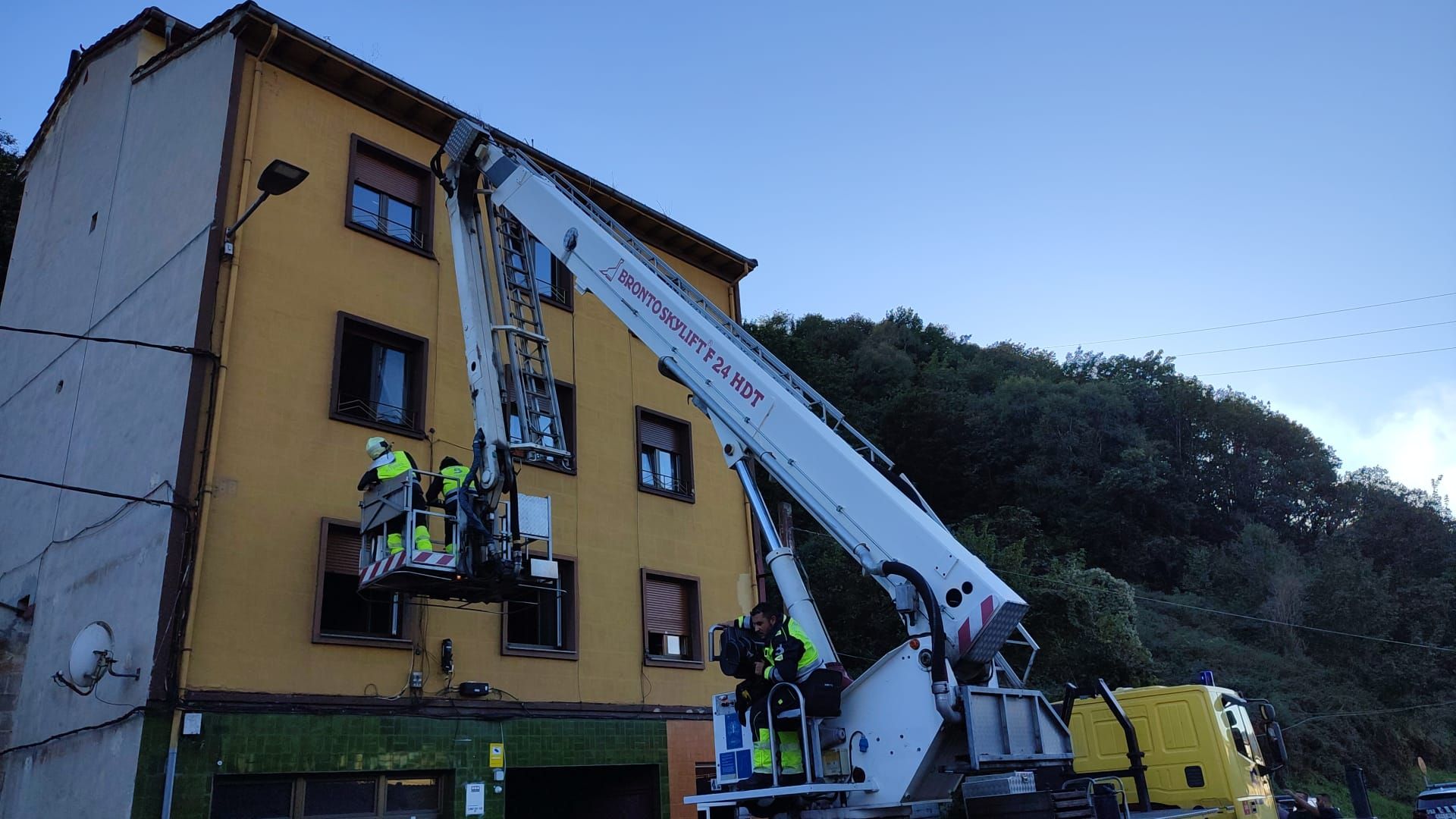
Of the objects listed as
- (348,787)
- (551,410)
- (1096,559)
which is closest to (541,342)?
(551,410)

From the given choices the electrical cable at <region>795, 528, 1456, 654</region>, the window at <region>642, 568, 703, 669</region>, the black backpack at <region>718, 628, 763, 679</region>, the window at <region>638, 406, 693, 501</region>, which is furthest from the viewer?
the electrical cable at <region>795, 528, 1456, 654</region>

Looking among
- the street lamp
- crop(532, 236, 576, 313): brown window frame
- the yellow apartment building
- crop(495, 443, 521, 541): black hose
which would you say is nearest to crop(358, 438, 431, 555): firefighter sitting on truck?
crop(495, 443, 521, 541): black hose

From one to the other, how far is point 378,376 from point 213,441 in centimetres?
281

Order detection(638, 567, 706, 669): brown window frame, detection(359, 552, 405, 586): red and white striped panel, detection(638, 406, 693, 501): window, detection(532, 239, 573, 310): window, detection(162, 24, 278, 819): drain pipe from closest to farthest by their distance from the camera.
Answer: detection(162, 24, 278, 819): drain pipe → detection(359, 552, 405, 586): red and white striped panel → detection(638, 567, 706, 669): brown window frame → detection(532, 239, 573, 310): window → detection(638, 406, 693, 501): window

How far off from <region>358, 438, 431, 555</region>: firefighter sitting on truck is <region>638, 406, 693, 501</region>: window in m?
6.31

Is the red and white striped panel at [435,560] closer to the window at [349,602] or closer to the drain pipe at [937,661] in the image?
the window at [349,602]

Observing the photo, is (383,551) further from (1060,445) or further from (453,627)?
(1060,445)

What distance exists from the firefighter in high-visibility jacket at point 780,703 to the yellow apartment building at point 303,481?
5849 millimetres

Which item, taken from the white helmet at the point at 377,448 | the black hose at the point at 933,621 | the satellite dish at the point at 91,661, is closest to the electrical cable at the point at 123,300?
the white helmet at the point at 377,448

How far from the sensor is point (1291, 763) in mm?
31875

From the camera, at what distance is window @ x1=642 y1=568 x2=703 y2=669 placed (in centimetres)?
Answer: 1628

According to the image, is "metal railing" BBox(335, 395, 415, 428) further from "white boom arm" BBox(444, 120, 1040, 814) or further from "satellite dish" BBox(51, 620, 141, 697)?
"satellite dish" BBox(51, 620, 141, 697)

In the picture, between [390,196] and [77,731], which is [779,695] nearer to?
[77,731]

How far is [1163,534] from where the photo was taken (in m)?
50.0
